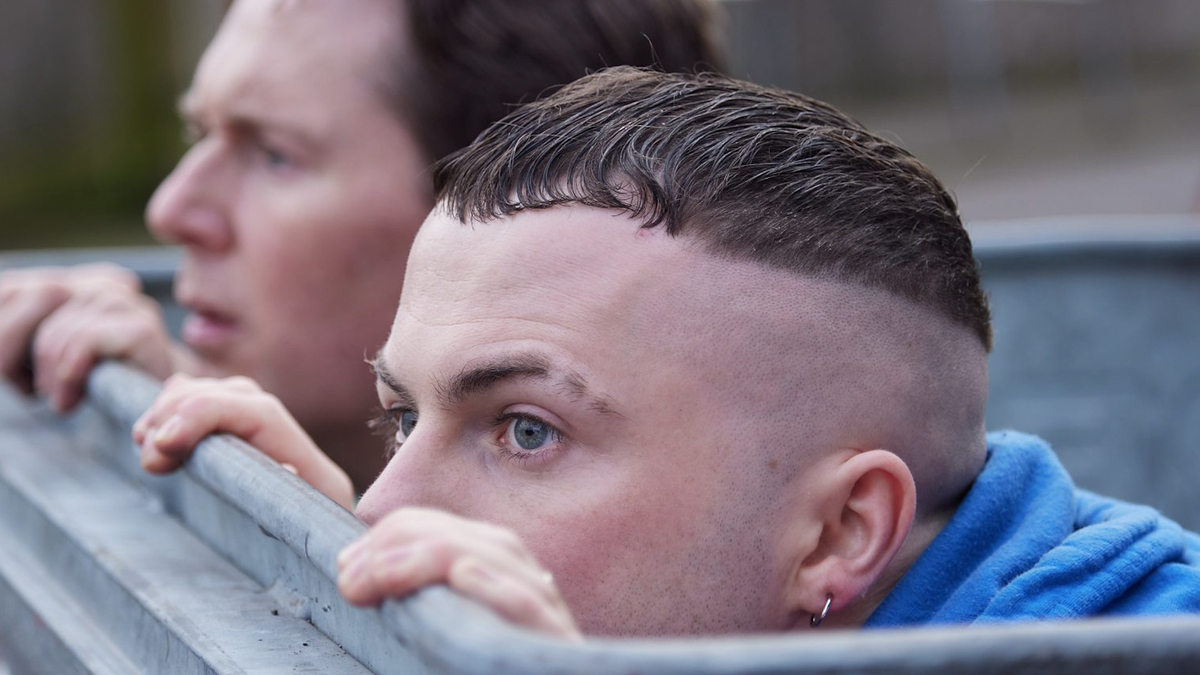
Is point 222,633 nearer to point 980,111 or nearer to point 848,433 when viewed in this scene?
point 848,433

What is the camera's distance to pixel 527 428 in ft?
4.00

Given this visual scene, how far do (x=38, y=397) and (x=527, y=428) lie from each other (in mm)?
1221

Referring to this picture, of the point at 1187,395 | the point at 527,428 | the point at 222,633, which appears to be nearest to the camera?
the point at 222,633

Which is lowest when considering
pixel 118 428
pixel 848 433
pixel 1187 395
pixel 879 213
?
pixel 1187 395

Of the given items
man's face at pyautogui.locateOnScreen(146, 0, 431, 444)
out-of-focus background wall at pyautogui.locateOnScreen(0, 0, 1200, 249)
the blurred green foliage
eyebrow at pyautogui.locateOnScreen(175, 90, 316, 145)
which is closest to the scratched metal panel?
man's face at pyautogui.locateOnScreen(146, 0, 431, 444)

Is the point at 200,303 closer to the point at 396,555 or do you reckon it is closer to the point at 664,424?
the point at 664,424

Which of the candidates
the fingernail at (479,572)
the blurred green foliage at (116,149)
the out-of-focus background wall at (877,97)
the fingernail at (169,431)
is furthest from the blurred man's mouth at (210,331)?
the blurred green foliage at (116,149)

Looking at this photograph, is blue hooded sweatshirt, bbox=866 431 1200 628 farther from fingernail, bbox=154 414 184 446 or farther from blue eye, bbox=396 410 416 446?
fingernail, bbox=154 414 184 446

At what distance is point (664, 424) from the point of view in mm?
1201

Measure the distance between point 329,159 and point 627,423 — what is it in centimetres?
99

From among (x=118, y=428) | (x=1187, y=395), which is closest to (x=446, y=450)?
(x=118, y=428)

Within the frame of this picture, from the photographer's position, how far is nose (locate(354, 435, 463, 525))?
1206 mm

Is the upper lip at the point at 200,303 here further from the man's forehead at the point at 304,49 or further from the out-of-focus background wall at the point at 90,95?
the out-of-focus background wall at the point at 90,95

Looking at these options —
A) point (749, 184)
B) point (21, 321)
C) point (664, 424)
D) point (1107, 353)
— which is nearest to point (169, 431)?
point (664, 424)
